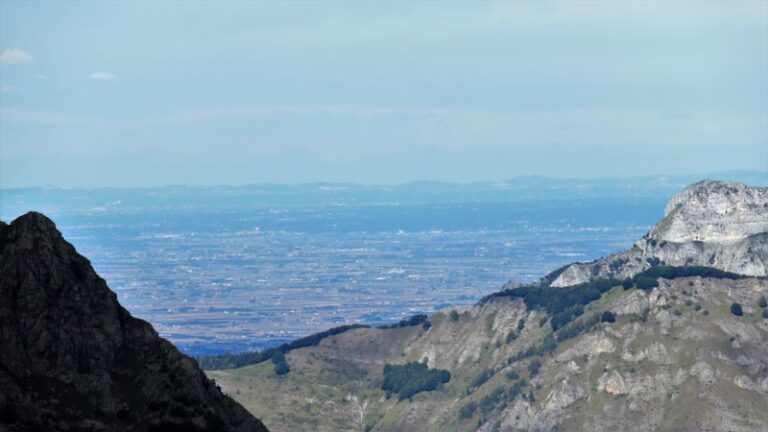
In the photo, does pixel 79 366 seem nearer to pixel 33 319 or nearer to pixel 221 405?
pixel 33 319

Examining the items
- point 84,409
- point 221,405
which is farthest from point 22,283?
point 221,405

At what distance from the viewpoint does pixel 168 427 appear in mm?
103250

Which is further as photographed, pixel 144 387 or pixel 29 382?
pixel 144 387

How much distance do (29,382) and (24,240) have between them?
1237cm

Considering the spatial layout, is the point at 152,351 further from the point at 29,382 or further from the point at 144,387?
the point at 29,382

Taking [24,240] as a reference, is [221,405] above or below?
below

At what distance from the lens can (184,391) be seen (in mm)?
107188

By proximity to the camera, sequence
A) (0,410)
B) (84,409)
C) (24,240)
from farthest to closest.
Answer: (24,240) < (84,409) < (0,410)

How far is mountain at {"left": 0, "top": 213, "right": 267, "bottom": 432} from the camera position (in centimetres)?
9750

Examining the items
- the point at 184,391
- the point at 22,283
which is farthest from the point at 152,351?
the point at 22,283

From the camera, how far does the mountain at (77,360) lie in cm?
9750

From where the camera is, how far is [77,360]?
102188mm

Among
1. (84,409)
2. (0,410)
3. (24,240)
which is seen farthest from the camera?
(24,240)

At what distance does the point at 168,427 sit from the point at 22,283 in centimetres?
1446
